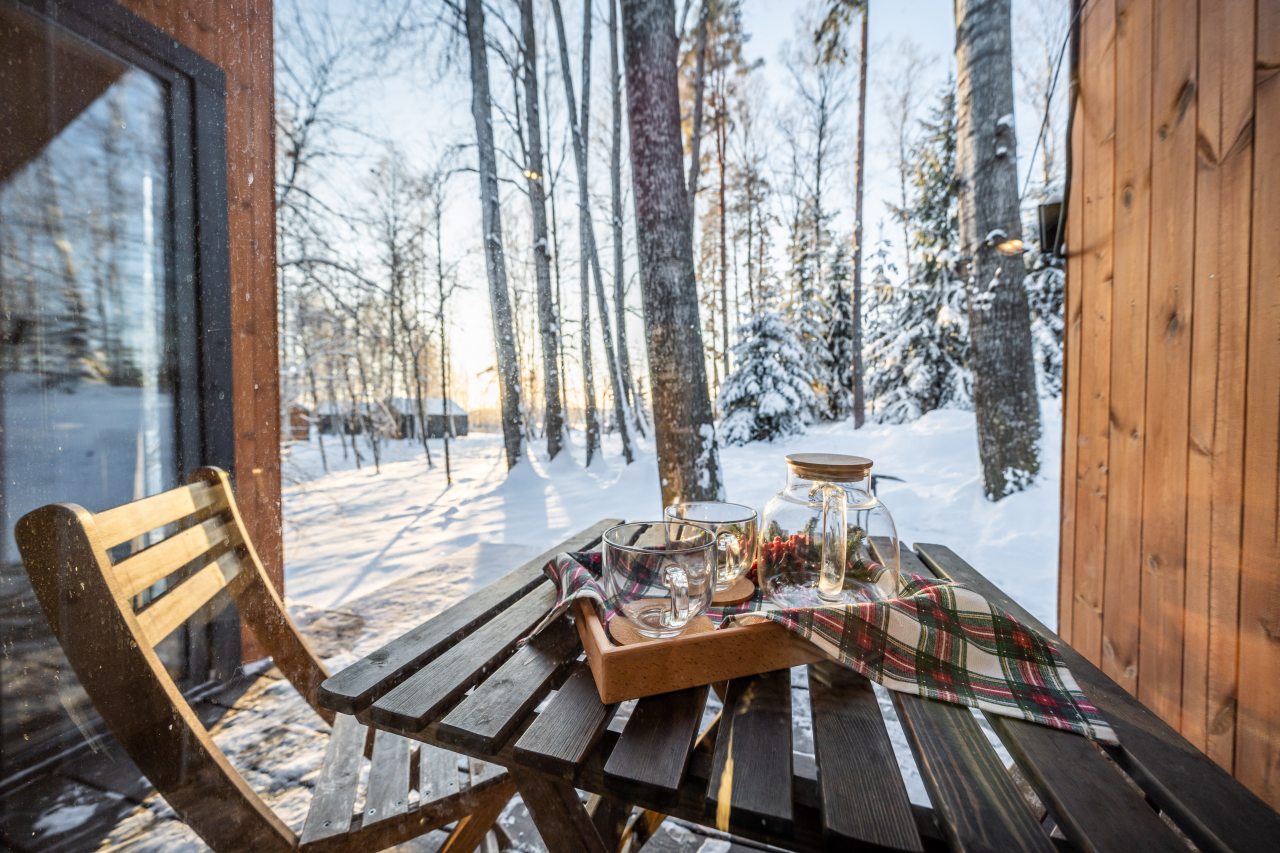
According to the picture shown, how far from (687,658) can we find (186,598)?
0.84 meters

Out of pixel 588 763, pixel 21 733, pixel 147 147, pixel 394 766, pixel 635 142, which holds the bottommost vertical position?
pixel 21 733

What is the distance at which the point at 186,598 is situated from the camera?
0.85 metres

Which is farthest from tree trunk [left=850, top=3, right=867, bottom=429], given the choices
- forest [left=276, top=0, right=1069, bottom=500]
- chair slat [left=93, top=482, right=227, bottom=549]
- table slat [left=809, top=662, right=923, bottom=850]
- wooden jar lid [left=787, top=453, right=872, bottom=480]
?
chair slat [left=93, top=482, right=227, bottom=549]

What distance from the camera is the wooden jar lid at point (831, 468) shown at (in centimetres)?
75

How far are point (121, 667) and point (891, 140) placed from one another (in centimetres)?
399

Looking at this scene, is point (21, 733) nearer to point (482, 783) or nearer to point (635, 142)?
point (482, 783)

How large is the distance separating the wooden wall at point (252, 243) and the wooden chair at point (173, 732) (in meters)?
0.91

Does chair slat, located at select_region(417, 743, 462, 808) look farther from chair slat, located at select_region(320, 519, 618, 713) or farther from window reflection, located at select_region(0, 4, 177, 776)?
window reflection, located at select_region(0, 4, 177, 776)

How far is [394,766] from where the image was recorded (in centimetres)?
81

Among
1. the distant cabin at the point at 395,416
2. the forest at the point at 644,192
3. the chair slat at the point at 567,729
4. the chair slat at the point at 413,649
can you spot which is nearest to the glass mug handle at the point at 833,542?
the chair slat at the point at 567,729

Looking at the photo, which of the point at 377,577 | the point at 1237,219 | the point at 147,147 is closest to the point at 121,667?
the point at 147,147

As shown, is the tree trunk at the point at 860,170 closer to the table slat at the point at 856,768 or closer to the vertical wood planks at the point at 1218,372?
the vertical wood planks at the point at 1218,372

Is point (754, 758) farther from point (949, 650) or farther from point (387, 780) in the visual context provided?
point (387, 780)

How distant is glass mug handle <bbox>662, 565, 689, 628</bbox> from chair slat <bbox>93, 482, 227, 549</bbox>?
727mm
